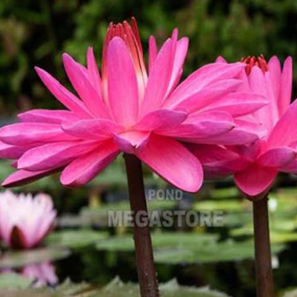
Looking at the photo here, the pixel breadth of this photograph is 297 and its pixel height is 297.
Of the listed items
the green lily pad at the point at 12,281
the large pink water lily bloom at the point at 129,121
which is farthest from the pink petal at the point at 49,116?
the green lily pad at the point at 12,281

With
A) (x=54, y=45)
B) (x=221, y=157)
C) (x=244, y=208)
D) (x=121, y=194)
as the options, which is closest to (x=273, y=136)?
(x=221, y=157)

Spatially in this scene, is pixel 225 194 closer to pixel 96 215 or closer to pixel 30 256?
pixel 96 215

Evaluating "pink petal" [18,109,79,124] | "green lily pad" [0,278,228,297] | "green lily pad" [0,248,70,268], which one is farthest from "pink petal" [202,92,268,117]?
"green lily pad" [0,248,70,268]

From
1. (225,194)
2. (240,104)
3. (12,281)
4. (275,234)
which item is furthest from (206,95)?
(225,194)

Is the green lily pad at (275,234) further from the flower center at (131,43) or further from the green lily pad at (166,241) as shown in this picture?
the flower center at (131,43)

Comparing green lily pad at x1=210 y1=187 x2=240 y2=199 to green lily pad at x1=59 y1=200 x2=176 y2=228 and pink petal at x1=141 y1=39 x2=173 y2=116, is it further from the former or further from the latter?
pink petal at x1=141 y1=39 x2=173 y2=116
